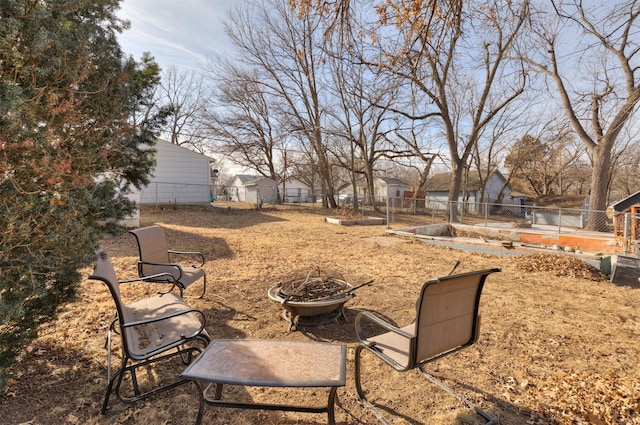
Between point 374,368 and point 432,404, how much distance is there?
59 centimetres

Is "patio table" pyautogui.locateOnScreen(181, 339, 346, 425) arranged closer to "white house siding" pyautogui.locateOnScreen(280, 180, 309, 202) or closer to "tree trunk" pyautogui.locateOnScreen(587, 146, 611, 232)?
"tree trunk" pyautogui.locateOnScreen(587, 146, 611, 232)

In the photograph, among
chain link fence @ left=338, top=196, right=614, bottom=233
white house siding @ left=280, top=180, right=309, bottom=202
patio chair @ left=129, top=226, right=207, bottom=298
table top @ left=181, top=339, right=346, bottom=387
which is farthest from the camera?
white house siding @ left=280, top=180, right=309, bottom=202


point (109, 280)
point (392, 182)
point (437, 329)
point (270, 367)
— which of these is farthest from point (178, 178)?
point (392, 182)

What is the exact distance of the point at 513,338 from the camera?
340cm

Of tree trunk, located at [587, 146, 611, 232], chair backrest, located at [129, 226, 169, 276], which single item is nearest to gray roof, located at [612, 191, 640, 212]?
tree trunk, located at [587, 146, 611, 232]

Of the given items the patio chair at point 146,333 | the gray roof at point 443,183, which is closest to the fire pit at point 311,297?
the patio chair at point 146,333

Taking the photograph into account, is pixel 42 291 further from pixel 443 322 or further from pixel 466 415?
pixel 466 415

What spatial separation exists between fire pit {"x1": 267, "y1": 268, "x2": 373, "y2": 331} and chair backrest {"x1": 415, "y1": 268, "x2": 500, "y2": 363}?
4.43ft

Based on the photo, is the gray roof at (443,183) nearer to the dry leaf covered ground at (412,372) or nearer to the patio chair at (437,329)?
the dry leaf covered ground at (412,372)

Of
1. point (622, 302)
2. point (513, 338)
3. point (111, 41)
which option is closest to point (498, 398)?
point (513, 338)

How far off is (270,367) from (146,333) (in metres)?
1.45

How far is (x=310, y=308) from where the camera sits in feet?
11.0

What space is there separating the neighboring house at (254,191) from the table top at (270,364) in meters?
18.7

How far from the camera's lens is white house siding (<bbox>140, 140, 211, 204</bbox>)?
17.2 metres
